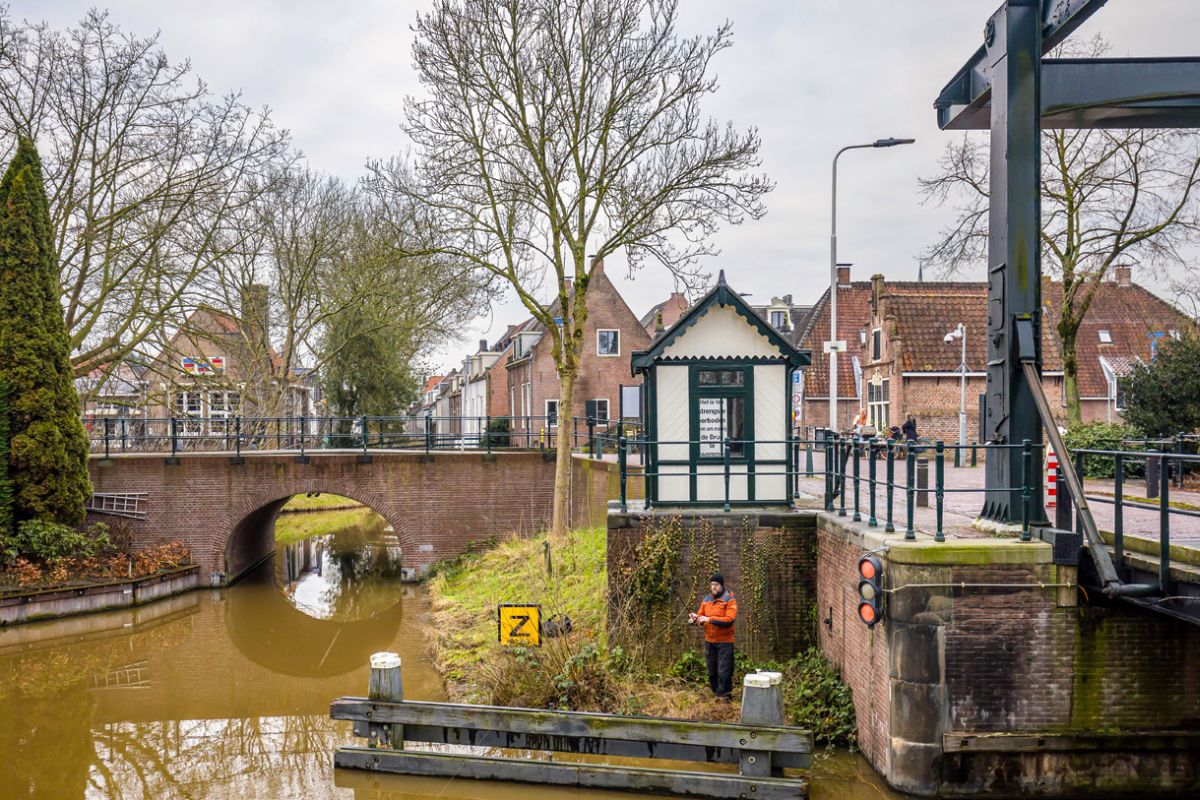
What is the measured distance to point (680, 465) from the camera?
11.7 metres

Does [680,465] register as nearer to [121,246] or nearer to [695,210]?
[695,210]

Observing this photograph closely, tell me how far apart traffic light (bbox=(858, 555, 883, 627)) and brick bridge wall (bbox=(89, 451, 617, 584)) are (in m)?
12.9

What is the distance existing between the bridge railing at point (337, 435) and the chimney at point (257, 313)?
8.91ft

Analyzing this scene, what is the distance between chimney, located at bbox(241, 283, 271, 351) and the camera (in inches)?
1038

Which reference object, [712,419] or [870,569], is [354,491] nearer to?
[712,419]

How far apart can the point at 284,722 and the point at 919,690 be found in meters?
8.18

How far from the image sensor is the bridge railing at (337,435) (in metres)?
21.3

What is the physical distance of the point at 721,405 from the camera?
11.9 m

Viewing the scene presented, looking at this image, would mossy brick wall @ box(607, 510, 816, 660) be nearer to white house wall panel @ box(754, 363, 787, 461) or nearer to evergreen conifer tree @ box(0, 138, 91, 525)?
white house wall panel @ box(754, 363, 787, 461)

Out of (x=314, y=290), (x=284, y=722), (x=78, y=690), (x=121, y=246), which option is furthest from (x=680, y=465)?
(x=314, y=290)

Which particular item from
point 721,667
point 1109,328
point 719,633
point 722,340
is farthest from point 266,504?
point 1109,328

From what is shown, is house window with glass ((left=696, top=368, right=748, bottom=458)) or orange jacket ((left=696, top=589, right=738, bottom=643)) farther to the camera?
house window with glass ((left=696, top=368, right=748, bottom=458))

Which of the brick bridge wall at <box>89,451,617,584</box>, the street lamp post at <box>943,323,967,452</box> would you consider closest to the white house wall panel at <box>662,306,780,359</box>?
the brick bridge wall at <box>89,451,617,584</box>

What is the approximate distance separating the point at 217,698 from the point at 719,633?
7.81 metres
